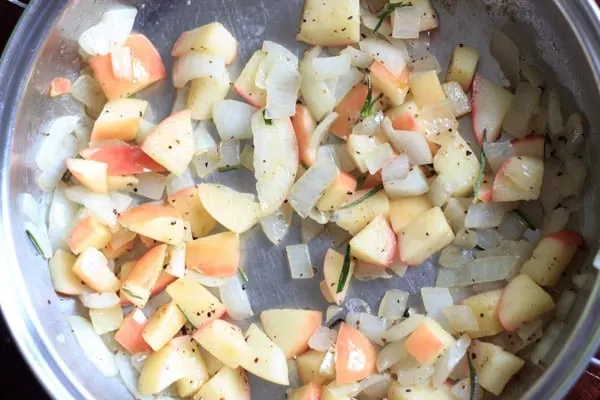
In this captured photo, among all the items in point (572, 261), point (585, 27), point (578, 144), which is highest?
point (585, 27)

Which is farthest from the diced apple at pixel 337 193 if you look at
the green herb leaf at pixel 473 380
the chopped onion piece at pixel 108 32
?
the chopped onion piece at pixel 108 32

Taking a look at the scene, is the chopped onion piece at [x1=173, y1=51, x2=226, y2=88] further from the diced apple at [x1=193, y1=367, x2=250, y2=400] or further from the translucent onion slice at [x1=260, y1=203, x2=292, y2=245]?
the diced apple at [x1=193, y1=367, x2=250, y2=400]

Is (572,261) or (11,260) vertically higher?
(572,261)

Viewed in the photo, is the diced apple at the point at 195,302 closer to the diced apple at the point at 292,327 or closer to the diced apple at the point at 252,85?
the diced apple at the point at 292,327

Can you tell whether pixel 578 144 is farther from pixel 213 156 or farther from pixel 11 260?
pixel 11 260

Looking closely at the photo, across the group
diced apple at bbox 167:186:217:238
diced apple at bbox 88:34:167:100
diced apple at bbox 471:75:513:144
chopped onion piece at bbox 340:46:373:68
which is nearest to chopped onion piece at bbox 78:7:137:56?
diced apple at bbox 88:34:167:100

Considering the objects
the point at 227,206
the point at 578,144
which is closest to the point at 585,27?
the point at 578,144
